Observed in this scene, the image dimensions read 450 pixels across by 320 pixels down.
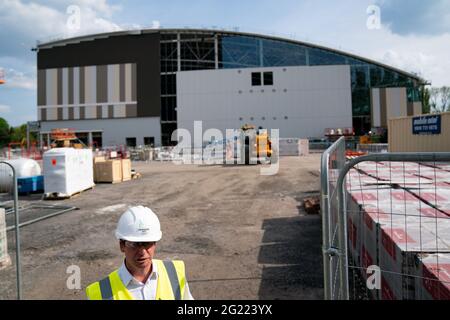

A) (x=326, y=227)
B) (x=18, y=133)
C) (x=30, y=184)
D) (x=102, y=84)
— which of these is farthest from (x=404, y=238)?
(x=18, y=133)

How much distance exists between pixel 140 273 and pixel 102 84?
53.4 meters

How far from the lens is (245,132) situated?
1005 inches

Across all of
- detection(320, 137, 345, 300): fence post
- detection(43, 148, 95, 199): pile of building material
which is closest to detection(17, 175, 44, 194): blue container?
detection(43, 148, 95, 199): pile of building material

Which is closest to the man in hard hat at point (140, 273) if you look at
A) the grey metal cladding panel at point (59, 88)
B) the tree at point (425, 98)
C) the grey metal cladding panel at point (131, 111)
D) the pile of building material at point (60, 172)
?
the pile of building material at point (60, 172)

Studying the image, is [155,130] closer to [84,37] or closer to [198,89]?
[198,89]

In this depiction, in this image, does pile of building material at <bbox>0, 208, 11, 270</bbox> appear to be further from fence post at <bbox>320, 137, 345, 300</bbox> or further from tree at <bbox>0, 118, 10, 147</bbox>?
tree at <bbox>0, 118, 10, 147</bbox>

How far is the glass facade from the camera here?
53.1 metres

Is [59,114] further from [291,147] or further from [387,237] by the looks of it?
[387,237]

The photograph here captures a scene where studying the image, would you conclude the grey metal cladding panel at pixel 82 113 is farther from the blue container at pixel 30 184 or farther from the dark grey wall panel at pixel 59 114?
the blue container at pixel 30 184

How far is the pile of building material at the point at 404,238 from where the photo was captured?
10.3 ft
